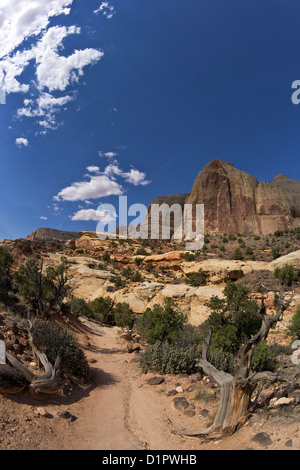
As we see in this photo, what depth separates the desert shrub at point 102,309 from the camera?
73.0 ft

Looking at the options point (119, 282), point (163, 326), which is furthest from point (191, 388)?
point (119, 282)

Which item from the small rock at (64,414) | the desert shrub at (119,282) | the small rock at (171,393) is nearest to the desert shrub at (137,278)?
the desert shrub at (119,282)

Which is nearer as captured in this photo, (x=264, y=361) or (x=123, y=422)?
(x=123, y=422)

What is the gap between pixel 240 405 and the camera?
4387mm

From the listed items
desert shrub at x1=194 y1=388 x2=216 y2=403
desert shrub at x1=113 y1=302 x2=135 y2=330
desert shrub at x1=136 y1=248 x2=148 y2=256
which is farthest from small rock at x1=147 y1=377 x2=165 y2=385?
desert shrub at x1=136 y1=248 x2=148 y2=256

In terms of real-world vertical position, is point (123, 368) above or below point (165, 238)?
below

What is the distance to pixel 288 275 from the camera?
19.8m

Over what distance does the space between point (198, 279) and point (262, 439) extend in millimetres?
20307

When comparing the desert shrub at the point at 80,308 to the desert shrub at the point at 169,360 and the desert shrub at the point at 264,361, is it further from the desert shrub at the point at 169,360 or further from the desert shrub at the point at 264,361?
the desert shrub at the point at 264,361

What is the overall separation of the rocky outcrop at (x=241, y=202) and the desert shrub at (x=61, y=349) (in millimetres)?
45945

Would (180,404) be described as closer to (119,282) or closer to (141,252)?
(119,282)
